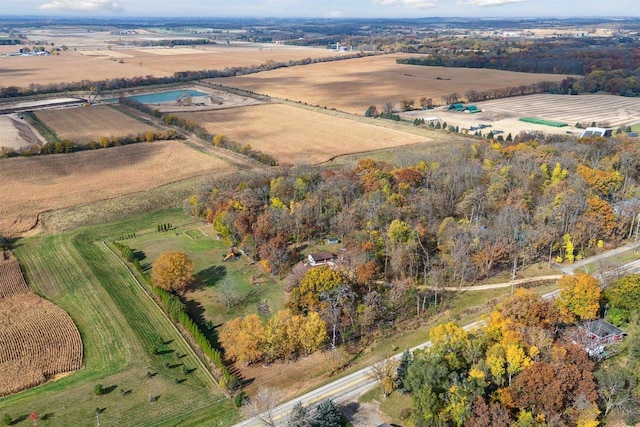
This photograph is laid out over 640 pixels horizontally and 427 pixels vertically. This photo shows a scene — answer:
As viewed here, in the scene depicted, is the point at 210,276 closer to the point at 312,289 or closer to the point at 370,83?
the point at 312,289

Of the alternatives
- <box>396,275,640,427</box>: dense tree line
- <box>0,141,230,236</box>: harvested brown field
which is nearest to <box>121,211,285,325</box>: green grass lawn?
<box>0,141,230,236</box>: harvested brown field

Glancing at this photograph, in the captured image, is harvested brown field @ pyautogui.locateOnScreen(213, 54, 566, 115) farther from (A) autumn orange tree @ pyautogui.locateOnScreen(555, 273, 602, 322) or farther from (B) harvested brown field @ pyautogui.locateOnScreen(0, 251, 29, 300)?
(A) autumn orange tree @ pyautogui.locateOnScreen(555, 273, 602, 322)

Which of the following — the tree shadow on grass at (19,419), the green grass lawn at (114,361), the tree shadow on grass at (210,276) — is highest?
the tree shadow on grass at (210,276)

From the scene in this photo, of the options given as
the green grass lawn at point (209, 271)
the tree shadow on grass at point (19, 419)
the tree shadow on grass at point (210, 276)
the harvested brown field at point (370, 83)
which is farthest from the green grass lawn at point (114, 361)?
the harvested brown field at point (370, 83)

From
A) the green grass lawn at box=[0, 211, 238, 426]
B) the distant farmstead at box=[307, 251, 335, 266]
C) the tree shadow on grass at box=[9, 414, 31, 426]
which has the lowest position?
the tree shadow on grass at box=[9, 414, 31, 426]

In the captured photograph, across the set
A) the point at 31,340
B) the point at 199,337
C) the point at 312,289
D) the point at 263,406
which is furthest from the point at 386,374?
the point at 31,340

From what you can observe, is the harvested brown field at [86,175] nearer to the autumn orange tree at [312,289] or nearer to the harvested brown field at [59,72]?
the autumn orange tree at [312,289]
